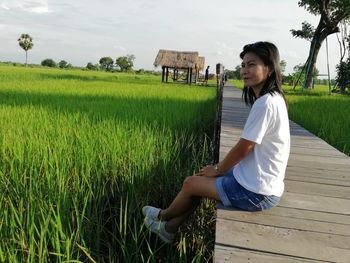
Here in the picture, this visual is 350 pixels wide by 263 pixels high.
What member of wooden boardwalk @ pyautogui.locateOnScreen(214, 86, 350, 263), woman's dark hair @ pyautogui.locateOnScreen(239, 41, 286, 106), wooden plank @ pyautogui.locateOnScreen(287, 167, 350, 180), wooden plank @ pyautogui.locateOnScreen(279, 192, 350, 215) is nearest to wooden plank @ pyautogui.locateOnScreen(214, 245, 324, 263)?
wooden boardwalk @ pyautogui.locateOnScreen(214, 86, 350, 263)

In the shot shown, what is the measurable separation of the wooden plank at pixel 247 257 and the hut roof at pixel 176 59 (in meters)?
21.6

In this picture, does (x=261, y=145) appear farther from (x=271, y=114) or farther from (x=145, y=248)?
(x=145, y=248)

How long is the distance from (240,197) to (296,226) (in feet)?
0.81

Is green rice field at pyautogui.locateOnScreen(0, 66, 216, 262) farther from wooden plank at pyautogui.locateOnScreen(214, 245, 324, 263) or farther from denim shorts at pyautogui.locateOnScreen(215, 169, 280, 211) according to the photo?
denim shorts at pyautogui.locateOnScreen(215, 169, 280, 211)

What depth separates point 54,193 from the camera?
1793 mm

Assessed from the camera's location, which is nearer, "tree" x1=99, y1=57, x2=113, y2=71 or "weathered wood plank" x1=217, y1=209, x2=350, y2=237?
"weathered wood plank" x1=217, y1=209, x2=350, y2=237

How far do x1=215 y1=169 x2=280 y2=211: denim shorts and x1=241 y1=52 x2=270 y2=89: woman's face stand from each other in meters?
0.44

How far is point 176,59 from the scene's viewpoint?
78.4ft

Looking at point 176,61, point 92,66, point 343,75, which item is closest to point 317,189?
point 343,75

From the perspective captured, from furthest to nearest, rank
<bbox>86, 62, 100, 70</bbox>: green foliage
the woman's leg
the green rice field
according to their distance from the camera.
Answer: <bbox>86, 62, 100, 70</bbox>: green foliage
the woman's leg
the green rice field

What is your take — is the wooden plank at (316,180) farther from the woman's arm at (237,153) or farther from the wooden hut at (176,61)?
the wooden hut at (176,61)

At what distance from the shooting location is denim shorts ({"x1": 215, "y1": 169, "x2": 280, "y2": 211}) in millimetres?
1590

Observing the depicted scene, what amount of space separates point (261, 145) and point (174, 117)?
272cm

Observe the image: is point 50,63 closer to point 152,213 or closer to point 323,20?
point 323,20
